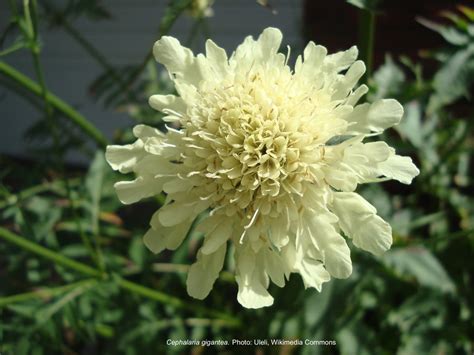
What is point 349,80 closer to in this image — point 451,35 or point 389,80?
point 451,35

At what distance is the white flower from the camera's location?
0.88 meters

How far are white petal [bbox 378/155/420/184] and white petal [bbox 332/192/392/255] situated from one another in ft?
0.19

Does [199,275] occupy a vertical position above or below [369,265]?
above

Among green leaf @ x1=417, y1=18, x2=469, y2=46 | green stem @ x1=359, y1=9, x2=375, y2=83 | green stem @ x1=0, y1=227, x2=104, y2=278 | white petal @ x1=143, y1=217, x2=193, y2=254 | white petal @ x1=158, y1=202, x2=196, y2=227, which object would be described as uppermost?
green stem @ x1=359, y1=9, x2=375, y2=83

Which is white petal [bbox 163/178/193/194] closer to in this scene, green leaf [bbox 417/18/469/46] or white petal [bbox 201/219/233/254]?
white petal [bbox 201/219/233/254]

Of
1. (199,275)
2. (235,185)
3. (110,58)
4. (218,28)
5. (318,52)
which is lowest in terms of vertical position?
(110,58)

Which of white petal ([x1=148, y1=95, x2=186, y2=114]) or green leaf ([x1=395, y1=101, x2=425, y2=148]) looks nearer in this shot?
white petal ([x1=148, y1=95, x2=186, y2=114])

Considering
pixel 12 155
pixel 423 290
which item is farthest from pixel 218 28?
pixel 423 290

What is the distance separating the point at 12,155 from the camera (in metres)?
4.61

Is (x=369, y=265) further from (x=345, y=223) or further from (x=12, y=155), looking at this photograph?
(x=12, y=155)

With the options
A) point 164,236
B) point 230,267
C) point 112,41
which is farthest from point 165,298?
point 112,41

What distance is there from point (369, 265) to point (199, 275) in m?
0.63

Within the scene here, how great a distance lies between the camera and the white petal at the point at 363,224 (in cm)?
87

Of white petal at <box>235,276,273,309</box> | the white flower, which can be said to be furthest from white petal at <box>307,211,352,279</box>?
white petal at <box>235,276,273,309</box>
